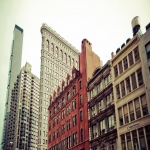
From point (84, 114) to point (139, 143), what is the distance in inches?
786

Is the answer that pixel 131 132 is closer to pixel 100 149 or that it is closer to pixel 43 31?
pixel 100 149

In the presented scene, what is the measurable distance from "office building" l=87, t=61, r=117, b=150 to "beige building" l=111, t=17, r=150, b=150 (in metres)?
1.97

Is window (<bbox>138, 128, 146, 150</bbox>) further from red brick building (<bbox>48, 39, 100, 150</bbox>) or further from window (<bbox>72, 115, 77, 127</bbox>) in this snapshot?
window (<bbox>72, 115, 77, 127</bbox>)

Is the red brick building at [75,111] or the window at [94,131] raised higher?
the red brick building at [75,111]

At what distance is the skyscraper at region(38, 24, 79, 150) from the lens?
120000mm

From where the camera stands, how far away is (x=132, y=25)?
39.2m

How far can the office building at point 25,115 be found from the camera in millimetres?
147500

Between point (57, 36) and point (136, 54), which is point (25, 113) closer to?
point (57, 36)

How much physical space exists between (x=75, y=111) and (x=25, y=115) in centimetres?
10890

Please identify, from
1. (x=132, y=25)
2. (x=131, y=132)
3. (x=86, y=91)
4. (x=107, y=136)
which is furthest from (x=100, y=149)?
(x=132, y=25)

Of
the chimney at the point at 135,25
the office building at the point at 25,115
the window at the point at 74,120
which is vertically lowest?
the window at the point at 74,120

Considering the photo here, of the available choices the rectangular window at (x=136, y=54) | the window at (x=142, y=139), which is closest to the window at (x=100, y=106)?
the rectangular window at (x=136, y=54)

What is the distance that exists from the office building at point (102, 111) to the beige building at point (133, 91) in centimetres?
197

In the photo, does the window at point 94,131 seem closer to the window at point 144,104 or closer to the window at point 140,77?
the window at point 144,104
